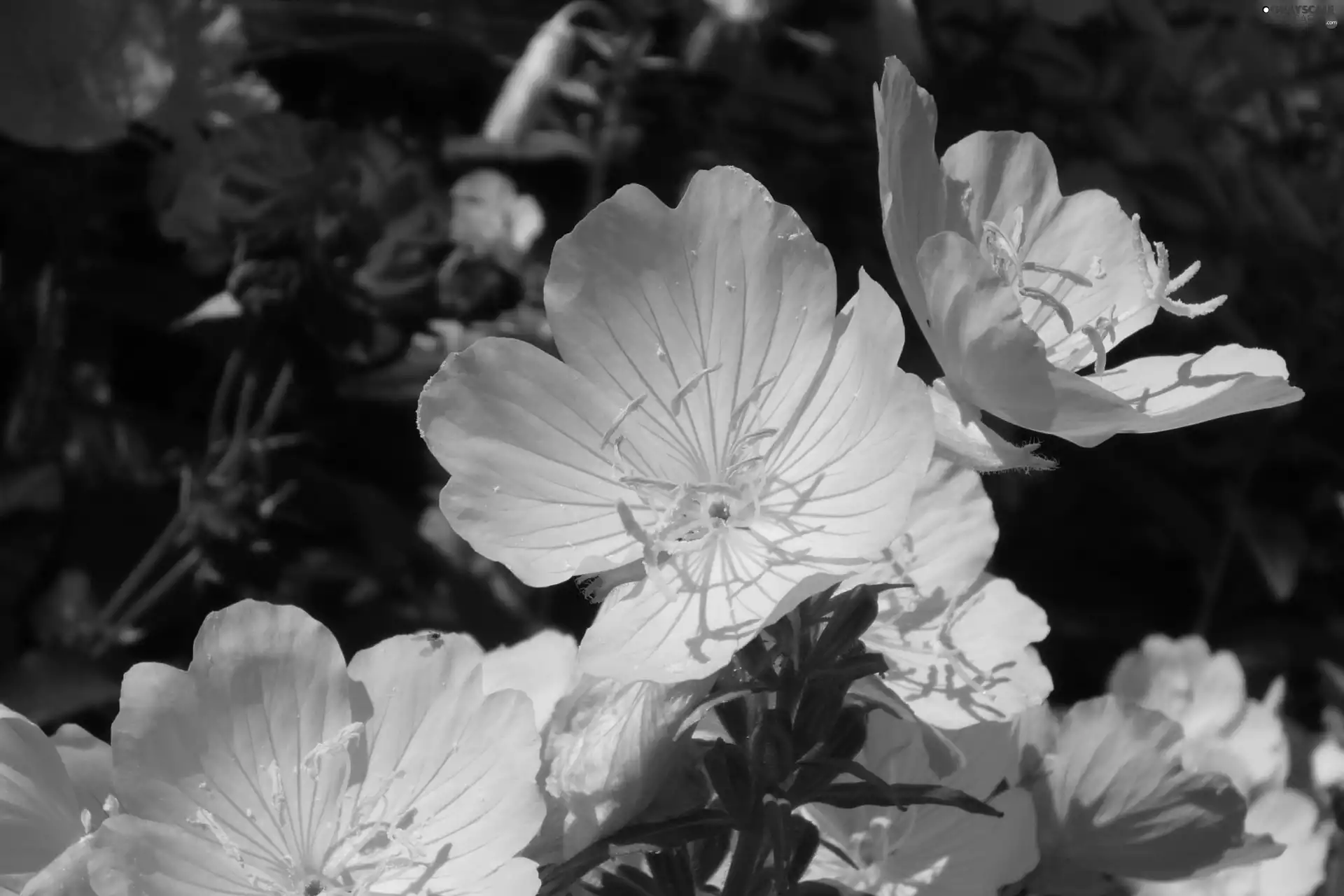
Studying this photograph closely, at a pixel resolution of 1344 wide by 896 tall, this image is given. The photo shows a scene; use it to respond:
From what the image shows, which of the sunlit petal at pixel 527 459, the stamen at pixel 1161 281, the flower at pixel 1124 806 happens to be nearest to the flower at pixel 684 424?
the sunlit petal at pixel 527 459

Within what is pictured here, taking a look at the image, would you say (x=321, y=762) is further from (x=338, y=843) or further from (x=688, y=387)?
(x=688, y=387)

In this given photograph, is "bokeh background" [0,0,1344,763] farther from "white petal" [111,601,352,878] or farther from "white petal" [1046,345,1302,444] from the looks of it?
"white petal" [1046,345,1302,444]

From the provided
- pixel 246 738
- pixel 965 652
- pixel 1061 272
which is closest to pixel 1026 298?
pixel 1061 272

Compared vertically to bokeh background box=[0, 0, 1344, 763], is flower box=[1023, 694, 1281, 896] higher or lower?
higher

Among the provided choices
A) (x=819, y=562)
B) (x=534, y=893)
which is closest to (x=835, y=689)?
(x=819, y=562)

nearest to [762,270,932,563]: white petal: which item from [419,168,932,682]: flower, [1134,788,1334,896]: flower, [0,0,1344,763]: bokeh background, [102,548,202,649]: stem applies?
[419,168,932,682]: flower

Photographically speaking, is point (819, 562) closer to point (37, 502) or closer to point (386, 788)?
point (386, 788)
